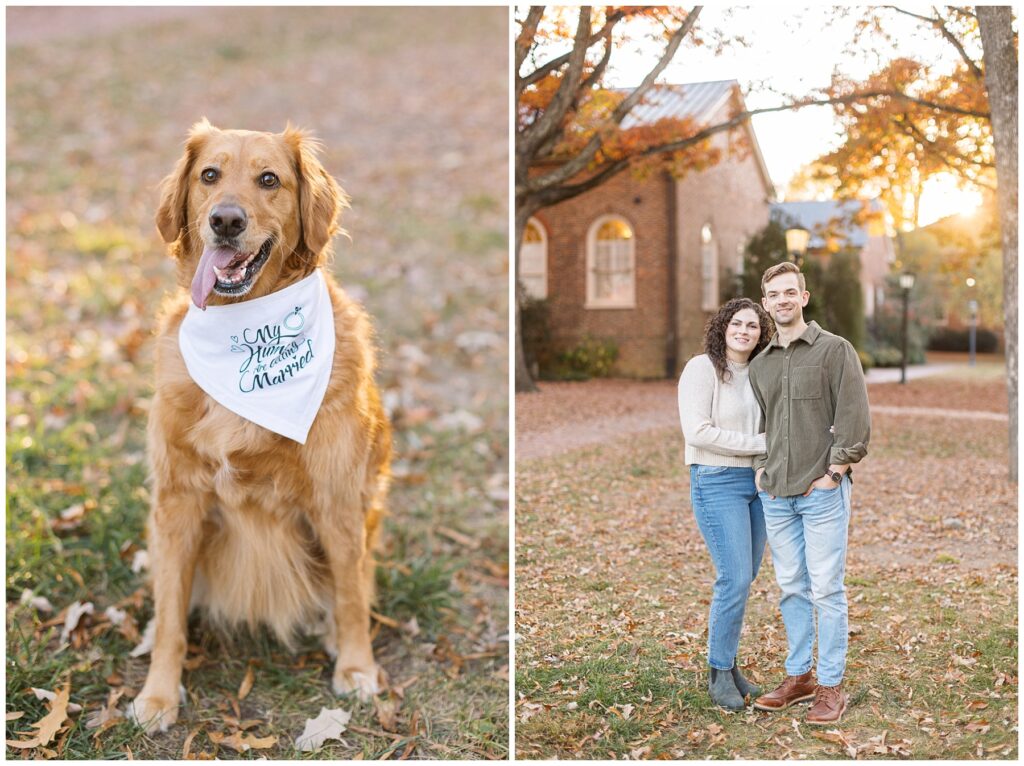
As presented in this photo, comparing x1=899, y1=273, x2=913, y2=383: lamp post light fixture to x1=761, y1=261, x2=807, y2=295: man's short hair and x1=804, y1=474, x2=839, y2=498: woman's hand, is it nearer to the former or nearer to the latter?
x1=761, y1=261, x2=807, y2=295: man's short hair

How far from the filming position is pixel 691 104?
11.7 feet

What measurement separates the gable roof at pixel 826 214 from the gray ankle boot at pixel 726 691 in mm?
1671

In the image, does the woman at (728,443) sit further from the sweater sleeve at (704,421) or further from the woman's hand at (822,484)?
the woman's hand at (822,484)

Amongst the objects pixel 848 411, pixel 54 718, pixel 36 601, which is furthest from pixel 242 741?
pixel 848 411

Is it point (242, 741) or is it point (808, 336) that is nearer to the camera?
point (808, 336)

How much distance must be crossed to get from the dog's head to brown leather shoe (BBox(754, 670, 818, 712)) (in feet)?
7.42

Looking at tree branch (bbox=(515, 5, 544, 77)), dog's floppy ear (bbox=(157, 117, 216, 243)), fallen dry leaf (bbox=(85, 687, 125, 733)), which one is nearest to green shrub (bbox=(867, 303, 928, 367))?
tree branch (bbox=(515, 5, 544, 77))

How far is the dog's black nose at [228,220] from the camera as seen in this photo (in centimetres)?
291

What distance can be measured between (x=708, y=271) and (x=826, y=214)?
598 mm

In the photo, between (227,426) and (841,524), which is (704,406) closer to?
(841,524)

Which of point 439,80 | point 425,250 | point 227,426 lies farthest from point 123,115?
point 227,426

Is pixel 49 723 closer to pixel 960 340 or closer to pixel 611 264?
pixel 611 264

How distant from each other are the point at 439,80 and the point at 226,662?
10.4 m

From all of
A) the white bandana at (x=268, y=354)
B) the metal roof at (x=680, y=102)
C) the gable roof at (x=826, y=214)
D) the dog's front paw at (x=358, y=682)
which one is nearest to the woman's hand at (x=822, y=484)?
the gable roof at (x=826, y=214)
